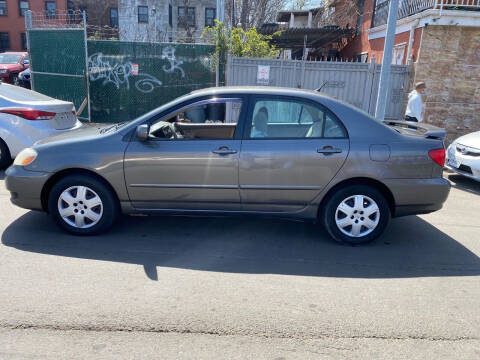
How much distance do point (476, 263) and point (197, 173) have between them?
3.05 m

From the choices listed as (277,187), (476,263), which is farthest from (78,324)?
(476,263)

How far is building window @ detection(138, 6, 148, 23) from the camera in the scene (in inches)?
1315

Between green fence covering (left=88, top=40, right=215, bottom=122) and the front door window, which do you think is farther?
green fence covering (left=88, top=40, right=215, bottom=122)

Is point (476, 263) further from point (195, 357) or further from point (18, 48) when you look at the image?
point (18, 48)

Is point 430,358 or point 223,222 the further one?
point 223,222

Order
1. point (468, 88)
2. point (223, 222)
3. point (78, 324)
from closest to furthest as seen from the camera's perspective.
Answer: point (78, 324)
point (223, 222)
point (468, 88)

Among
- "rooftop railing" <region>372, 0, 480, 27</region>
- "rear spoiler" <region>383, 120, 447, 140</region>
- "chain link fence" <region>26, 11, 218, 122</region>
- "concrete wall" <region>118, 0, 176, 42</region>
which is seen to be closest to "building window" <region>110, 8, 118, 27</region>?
"concrete wall" <region>118, 0, 176, 42</region>

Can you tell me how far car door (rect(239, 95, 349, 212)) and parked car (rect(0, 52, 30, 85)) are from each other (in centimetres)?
1821

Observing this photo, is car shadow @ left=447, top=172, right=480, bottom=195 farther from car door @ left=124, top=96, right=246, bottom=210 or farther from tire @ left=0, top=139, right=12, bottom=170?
tire @ left=0, top=139, right=12, bottom=170

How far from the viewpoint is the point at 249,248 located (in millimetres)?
4434

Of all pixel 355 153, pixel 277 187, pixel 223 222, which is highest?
pixel 355 153

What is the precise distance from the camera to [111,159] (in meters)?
4.38

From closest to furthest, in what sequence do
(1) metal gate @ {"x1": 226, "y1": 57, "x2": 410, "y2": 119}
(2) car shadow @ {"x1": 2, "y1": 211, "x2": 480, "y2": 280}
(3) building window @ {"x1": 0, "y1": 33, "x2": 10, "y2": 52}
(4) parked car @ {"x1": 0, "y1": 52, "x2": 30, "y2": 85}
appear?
(2) car shadow @ {"x1": 2, "y1": 211, "x2": 480, "y2": 280}, (1) metal gate @ {"x1": 226, "y1": 57, "x2": 410, "y2": 119}, (4) parked car @ {"x1": 0, "y1": 52, "x2": 30, "y2": 85}, (3) building window @ {"x1": 0, "y1": 33, "x2": 10, "y2": 52}

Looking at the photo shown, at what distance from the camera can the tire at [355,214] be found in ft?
14.6
